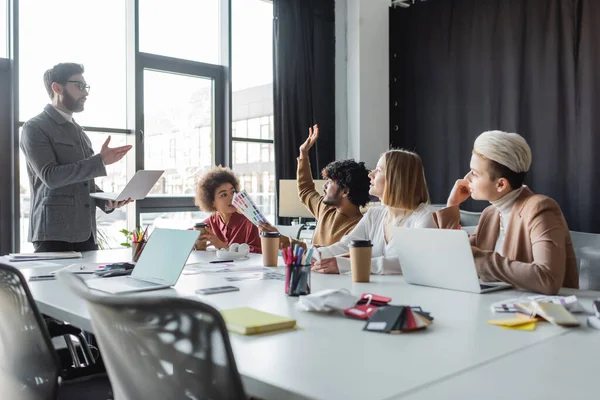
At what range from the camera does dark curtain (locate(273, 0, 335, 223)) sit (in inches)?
204

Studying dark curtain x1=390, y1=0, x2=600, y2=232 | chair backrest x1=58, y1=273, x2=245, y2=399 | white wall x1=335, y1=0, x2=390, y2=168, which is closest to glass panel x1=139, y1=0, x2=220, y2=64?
white wall x1=335, y1=0, x2=390, y2=168

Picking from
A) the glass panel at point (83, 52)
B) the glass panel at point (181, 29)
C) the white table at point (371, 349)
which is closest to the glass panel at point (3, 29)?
the glass panel at point (83, 52)

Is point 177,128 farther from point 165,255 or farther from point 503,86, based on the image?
point 165,255

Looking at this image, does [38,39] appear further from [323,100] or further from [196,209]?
[323,100]

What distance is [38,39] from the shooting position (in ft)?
13.2

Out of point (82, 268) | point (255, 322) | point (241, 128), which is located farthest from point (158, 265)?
point (241, 128)

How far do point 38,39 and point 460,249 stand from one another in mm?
3601

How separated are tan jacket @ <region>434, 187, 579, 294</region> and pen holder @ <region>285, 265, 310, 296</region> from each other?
19.4 inches

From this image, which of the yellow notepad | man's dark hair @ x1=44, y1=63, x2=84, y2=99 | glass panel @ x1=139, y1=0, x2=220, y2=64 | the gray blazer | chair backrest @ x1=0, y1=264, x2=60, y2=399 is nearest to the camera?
the yellow notepad

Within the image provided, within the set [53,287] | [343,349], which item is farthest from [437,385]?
[53,287]

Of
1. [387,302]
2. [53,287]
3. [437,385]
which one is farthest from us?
[53,287]

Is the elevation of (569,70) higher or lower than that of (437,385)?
higher

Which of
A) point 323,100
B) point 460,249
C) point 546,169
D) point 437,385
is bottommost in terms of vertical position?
point 437,385

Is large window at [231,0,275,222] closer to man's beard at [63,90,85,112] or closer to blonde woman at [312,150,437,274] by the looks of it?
man's beard at [63,90,85,112]
